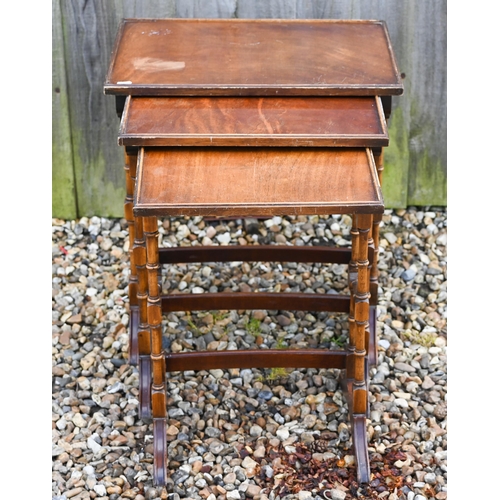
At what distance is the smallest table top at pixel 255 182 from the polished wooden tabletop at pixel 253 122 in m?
0.03

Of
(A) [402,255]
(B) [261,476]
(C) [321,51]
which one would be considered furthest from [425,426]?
(C) [321,51]

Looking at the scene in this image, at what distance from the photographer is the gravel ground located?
2848 mm

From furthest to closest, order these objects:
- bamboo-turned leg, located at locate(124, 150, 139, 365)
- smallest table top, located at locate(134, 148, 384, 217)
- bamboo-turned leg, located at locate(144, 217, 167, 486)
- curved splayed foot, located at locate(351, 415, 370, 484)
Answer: bamboo-turned leg, located at locate(124, 150, 139, 365) < curved splayed foot, located at locate(351, 415, 370, 484) < bamboo-turned leg, located at locate(144, 217, 167, 486) < smallest table top, located at locate(134, 148, 384, 217)

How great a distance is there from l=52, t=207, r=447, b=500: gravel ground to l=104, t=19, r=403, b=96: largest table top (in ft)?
3.50

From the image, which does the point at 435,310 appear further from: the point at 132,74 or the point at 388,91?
the point at 132,74

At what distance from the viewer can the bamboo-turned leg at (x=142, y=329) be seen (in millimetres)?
3045

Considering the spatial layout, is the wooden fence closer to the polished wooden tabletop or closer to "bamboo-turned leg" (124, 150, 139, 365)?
"bamboo-turned leg" (124, 150, 139, 365)

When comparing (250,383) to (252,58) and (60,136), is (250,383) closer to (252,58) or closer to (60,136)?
(252,58)

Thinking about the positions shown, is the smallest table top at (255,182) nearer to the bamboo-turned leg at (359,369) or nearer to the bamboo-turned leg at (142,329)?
the bamboo-turned leg at (359,369)

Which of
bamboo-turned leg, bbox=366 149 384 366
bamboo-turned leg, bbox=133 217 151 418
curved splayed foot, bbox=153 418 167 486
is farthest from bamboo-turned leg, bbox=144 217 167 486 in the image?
bamboo-turned leg, bbox=366 149 384 366

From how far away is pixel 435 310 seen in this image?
3.59 meters

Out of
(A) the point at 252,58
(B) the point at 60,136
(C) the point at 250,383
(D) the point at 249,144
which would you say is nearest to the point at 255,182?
(D) the point at 249,144

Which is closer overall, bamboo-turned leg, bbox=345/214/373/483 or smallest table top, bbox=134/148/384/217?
smallest table top, bbox=134/148/384/217

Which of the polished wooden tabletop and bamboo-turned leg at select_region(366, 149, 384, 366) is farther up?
Answer: the polished wooden tabletop
